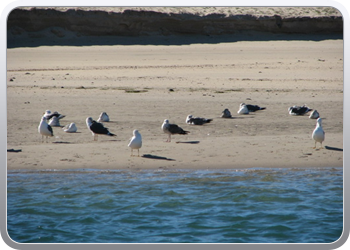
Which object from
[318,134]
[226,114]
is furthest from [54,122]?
[318,134]

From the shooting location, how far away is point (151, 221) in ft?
18.7

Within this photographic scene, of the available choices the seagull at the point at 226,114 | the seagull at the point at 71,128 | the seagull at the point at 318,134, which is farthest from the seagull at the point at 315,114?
the seagull at the point at 71,128

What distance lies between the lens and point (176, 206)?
20.3 feet

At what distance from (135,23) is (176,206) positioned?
1185cm

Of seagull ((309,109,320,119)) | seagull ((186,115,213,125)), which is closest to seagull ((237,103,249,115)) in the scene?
seagull ((186,115,213,125))

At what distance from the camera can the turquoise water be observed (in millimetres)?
5289

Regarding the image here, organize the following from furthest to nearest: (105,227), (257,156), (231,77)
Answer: (231,77)
(257,156)
(105,227)

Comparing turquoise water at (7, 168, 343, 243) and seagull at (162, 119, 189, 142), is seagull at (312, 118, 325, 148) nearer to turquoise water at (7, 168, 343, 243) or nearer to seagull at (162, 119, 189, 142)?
turquoise water at (7, 168, 343, 243)

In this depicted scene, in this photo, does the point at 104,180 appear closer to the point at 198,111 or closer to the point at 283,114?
the point at 198,111

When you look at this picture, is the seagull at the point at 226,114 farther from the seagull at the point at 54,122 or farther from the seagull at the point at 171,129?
the seagull at the point at 54,122

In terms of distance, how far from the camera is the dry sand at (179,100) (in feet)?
25.2

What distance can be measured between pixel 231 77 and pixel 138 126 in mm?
4560

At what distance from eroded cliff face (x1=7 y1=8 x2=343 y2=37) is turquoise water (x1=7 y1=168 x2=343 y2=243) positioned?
10513mm

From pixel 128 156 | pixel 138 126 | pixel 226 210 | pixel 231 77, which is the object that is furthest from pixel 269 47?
pixel 226 210
